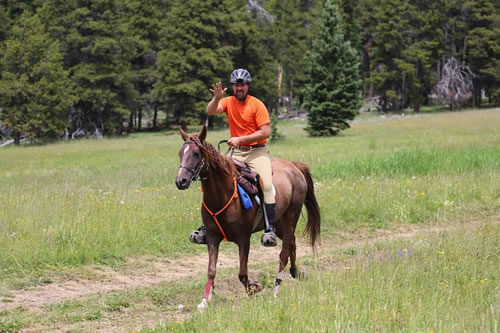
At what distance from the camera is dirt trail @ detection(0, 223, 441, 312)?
24.5ft

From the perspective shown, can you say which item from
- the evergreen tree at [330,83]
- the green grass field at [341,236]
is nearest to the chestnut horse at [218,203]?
the green grass field at [341,236]

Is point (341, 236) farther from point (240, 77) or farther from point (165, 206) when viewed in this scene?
point (240, 77)

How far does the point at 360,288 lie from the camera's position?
575cm

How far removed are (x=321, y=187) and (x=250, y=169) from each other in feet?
22.7

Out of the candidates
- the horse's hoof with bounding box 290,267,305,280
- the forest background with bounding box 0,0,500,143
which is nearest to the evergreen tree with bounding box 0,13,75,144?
the forest background with bounding box 0,0,500,143

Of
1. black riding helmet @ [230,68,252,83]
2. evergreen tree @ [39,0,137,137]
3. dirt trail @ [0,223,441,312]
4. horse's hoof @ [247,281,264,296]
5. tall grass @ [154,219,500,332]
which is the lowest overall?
dirt trail @ [0,223,441,312]

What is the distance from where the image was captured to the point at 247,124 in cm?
735

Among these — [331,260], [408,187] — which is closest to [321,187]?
[408,187]

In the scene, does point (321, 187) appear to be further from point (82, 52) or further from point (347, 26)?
point (347, 26)

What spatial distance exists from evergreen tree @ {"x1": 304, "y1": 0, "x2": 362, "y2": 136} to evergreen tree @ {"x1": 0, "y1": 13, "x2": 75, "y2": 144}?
22138 millimetres

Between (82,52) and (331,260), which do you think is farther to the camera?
(82,52)

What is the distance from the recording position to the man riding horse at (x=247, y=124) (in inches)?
282

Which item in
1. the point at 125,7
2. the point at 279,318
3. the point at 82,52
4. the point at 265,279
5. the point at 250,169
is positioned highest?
the point at 125,7

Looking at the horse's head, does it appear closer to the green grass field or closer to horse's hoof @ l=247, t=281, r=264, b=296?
the green grass field
